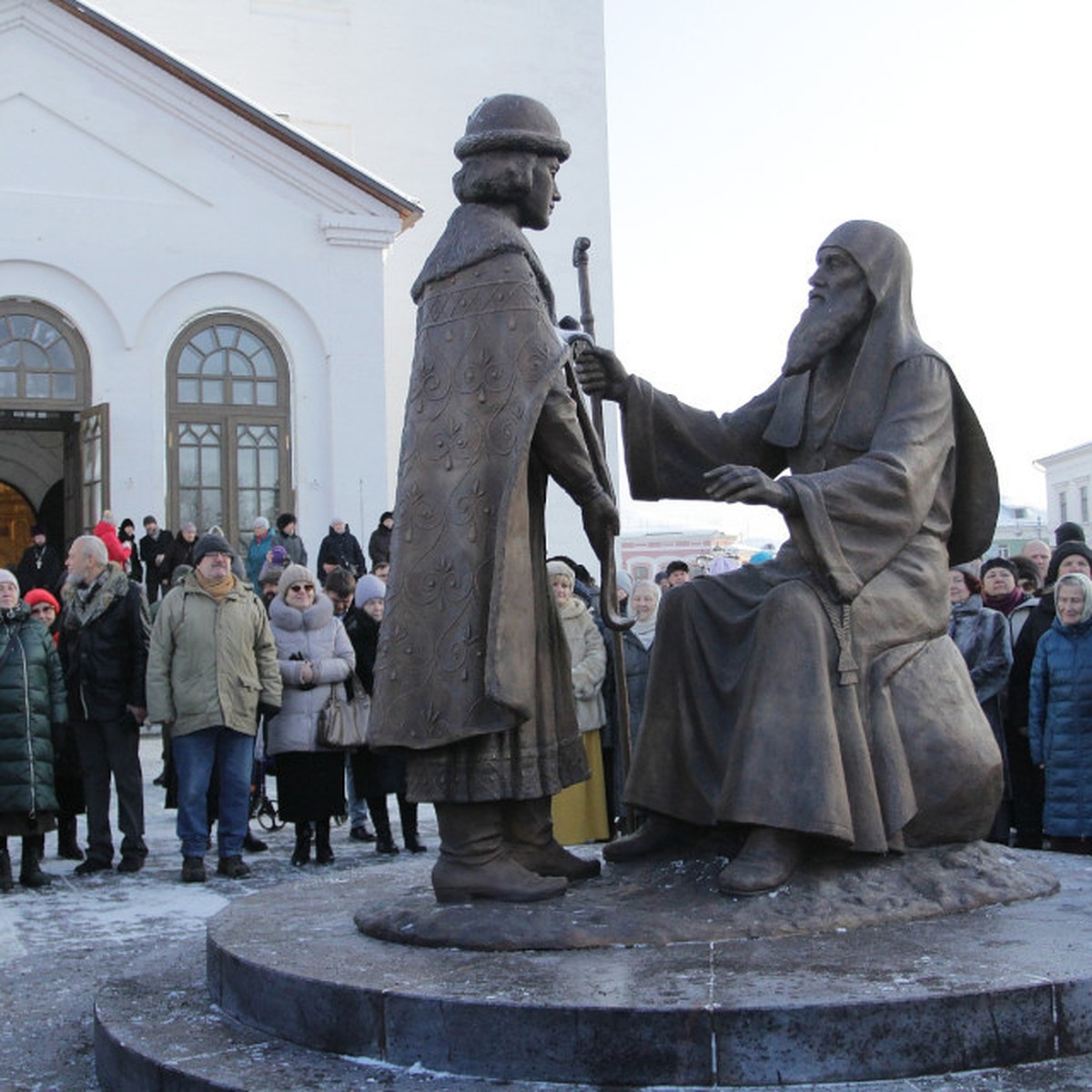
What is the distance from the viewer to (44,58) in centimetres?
1916

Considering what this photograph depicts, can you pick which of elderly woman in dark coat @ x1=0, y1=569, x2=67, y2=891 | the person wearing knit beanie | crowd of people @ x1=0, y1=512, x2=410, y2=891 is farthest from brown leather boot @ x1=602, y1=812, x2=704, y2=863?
the person wearing knit beanie

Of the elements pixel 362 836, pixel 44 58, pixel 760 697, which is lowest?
pixel 362 836

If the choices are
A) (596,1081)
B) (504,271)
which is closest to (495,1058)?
(596,1081)

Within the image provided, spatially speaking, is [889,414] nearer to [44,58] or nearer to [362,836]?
[362,836]

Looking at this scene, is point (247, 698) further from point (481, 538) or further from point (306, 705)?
point (481, 538)

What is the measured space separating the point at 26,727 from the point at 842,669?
17.5 ft

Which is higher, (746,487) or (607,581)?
(746,487)

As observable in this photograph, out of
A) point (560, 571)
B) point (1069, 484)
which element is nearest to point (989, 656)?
point (560, 571)

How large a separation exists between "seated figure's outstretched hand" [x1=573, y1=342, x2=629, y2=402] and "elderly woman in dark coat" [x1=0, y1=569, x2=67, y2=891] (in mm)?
4444

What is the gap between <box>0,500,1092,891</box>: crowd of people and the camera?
848cm

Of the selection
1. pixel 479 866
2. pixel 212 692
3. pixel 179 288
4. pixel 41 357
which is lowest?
pixel 479 866

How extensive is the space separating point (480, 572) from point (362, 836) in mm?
5719

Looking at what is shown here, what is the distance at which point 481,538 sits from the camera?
15.7ft

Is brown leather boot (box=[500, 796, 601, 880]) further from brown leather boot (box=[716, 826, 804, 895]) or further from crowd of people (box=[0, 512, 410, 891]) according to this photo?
crowd of people (box=[0, 512, 410, 891])
